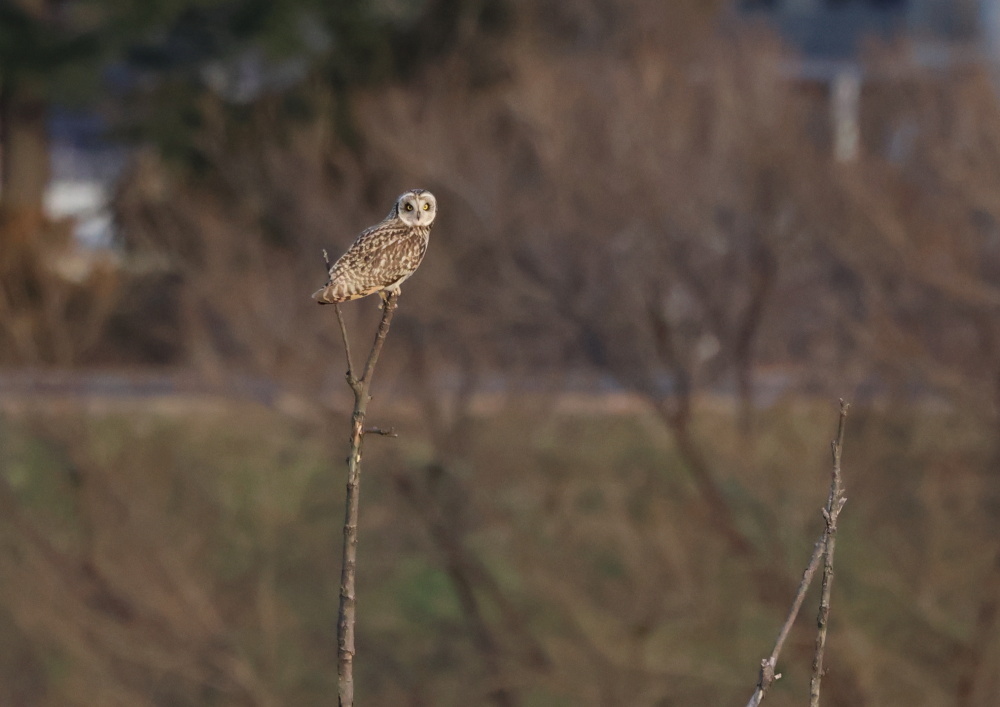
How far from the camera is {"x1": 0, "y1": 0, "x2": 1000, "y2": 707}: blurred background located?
16344mm

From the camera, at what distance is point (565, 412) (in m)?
18.8

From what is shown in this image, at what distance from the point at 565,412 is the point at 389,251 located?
15696 millimetres

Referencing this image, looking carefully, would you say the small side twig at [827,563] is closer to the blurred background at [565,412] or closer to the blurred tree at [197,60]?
the blurred background at [565,412]

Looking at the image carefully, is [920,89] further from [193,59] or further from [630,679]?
[193,59]

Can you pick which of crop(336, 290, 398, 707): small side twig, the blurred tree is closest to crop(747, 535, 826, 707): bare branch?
crop(336, 290, 398, 707): small side twig

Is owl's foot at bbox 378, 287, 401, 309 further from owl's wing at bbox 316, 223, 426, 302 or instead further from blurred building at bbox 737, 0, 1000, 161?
blurred building at bbox 737, 0, 1000, 161

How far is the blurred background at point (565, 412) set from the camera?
16344 mm

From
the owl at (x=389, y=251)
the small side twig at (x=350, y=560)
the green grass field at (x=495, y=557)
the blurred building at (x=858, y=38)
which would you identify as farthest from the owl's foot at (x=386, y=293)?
the blurred building at (x=858, y=38)

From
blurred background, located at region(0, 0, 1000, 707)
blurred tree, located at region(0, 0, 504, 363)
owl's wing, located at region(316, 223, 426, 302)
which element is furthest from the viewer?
blurred tree, located at region(0, 0, 504, 363)

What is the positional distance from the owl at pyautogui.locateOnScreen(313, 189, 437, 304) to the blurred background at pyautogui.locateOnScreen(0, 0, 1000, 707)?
1260cm

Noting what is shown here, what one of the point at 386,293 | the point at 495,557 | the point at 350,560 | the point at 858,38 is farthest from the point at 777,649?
the point at 858,38

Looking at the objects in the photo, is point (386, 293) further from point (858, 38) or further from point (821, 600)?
point (858, 38)

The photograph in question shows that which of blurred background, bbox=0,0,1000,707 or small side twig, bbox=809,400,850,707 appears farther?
blurred background, bbox=0,0,1000,707

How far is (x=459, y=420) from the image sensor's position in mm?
18016
